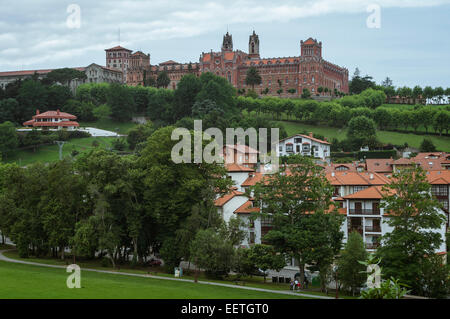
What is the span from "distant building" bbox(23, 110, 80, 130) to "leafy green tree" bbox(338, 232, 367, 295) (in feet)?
331

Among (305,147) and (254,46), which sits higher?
(254,46)

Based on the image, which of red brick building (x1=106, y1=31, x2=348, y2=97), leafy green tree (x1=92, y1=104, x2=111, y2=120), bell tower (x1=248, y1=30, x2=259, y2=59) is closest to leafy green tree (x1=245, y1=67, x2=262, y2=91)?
red brick building (x1=106, y1=31, x2=348, y2=97)

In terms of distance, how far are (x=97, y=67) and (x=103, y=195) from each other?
157317 mm

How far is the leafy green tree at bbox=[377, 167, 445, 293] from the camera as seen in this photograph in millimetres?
37219

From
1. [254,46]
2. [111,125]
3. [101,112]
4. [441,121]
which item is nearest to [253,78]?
[254,46]

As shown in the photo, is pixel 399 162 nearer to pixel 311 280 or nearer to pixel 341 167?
pixel 341 167

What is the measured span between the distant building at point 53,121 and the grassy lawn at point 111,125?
22.2ft

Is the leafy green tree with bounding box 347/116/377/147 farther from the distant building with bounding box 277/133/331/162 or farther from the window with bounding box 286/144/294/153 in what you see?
the window with bounding box 286/144/294/153

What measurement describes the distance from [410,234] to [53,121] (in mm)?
109171

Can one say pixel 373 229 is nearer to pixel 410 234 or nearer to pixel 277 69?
pixel 410 234

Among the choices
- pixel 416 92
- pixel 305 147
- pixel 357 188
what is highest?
pixel 416 92

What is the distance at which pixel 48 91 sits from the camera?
148750 millimetres

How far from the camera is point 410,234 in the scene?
37688 mm

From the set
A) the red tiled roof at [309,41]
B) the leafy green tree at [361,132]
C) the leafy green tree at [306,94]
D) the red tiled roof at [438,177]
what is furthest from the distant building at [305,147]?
the red tiled roof at [309,41]
